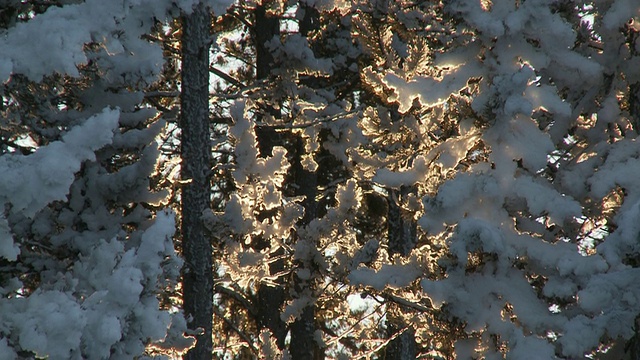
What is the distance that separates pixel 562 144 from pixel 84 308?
19.7 ft

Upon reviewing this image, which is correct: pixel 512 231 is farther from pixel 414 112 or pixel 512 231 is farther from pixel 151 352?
pixel 151 352

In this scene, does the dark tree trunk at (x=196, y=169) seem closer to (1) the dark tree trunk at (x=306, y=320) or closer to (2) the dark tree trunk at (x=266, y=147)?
(1) the dark tree trunk at (x=306, y=320)

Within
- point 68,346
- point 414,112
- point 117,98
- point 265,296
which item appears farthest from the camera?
point 265,296

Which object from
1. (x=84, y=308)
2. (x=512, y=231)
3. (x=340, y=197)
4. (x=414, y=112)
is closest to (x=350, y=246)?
(x=340, y=197)

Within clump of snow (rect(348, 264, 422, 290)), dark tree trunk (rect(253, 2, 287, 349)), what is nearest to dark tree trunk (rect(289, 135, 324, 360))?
dark tree trunk (rect(253, 2, 287, 349))

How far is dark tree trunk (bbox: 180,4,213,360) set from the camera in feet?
30.2

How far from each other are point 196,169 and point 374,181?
201 cm

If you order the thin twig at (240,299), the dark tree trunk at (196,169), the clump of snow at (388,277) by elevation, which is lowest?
the clump of snow at (388,277)

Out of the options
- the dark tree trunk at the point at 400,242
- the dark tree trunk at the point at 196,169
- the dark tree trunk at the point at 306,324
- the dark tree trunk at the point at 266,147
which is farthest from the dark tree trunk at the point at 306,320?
the dark tree trunk at the point at 196,169

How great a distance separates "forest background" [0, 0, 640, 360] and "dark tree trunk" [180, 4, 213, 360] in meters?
0.02

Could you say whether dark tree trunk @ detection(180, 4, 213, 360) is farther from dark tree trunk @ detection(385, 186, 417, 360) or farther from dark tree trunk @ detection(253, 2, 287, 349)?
dark tree trunk @ detection(253, 2, 287, 349)

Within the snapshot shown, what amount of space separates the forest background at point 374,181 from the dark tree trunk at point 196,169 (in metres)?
0.02

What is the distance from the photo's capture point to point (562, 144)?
Answer: 32.7ft

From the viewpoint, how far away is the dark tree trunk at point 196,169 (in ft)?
30.2
